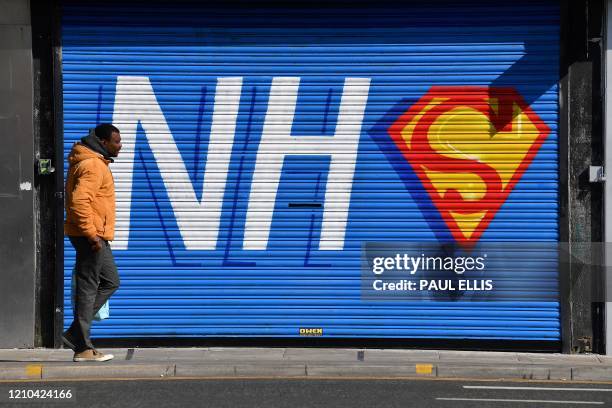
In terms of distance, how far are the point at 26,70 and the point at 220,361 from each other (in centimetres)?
366

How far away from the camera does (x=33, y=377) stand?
31.5 feet

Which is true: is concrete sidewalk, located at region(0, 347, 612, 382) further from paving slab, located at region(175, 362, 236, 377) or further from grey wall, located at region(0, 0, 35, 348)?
grey wall, located at region(0, 0, 35, 348)

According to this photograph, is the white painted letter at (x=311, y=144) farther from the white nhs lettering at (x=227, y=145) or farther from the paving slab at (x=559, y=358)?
the paving slab at (x=559, y=358)

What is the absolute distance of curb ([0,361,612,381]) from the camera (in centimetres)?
961

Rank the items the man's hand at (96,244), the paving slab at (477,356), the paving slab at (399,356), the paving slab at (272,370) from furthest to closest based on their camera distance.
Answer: the paving slab at (477,356) → the paving slab at (399,356) → the paving slab at (272,370) → the man's hand at (96,244)

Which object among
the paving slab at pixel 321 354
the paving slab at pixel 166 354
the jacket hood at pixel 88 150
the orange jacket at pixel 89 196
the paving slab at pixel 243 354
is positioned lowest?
the paving slab at pixel 321 354

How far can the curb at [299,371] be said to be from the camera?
961 centimetres

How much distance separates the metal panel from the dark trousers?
1.29 metres

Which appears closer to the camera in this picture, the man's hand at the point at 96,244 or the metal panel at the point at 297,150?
the man's hand at the point at 96,244

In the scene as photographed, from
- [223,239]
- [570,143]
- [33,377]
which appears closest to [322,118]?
[223,239]

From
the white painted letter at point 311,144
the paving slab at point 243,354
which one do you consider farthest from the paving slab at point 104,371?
the white painted letter at point 311,144

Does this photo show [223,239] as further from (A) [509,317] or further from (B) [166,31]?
(A) [509,317]

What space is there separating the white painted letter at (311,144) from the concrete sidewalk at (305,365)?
5.28 ft

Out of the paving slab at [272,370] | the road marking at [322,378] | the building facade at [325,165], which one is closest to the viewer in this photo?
the road marking at [322,378]
